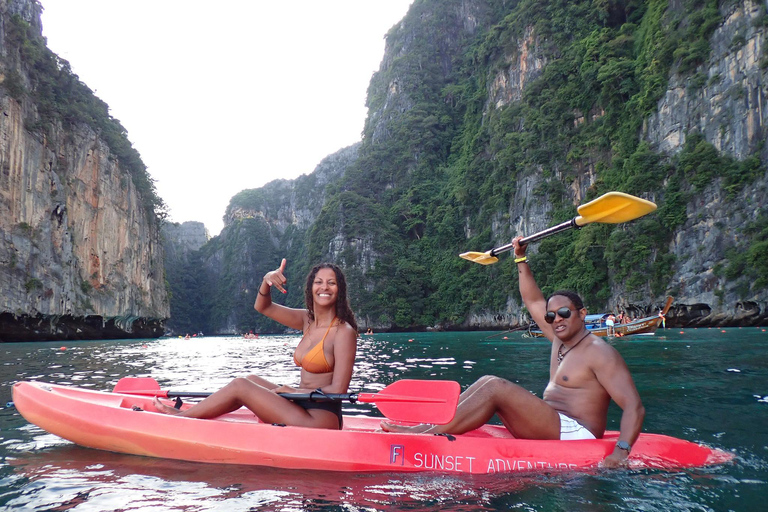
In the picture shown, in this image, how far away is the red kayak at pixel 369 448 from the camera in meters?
3.18

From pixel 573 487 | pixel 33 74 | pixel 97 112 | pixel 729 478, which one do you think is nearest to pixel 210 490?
pixel 573 487

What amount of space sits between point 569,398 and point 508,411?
451mm

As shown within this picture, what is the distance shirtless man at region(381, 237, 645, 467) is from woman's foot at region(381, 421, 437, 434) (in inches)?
1.2

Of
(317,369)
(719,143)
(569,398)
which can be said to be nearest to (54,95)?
(317,369)

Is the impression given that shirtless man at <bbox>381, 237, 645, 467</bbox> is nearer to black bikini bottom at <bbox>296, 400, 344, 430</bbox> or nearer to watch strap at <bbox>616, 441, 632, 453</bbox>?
watch strap at <bbox>616, 441, 632, 453</bbox>

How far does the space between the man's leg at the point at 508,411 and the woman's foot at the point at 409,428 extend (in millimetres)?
164

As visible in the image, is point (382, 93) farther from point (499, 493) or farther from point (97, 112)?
point (499, 493)

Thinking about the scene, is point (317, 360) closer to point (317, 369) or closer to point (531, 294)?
point (317, 369)

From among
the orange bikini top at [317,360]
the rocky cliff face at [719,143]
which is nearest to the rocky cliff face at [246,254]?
the rocky cliff face at [719,143]

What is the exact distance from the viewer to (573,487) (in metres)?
2.93

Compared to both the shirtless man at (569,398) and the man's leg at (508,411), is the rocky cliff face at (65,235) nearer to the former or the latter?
the man's leg at (508,411)

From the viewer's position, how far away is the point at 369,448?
3305 mm

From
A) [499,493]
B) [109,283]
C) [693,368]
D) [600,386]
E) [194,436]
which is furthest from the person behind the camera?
[109,283]

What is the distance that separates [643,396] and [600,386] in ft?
11.8
